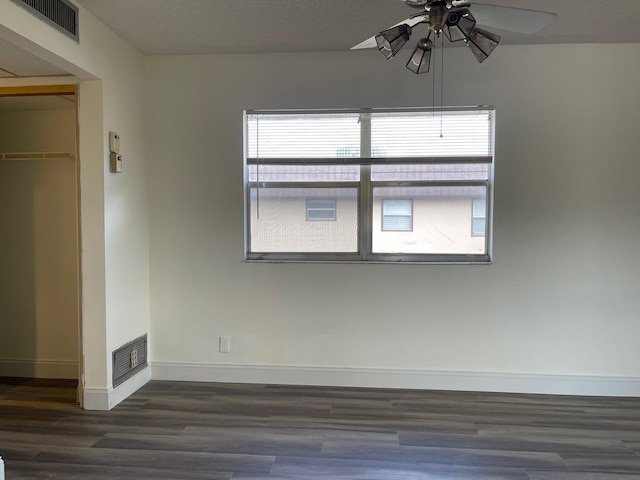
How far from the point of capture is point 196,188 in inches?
133

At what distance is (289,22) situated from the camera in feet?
9.02

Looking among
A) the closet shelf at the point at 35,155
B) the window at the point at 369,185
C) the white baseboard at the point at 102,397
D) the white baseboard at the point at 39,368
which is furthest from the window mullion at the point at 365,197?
the white baseboard at the point at 39,368

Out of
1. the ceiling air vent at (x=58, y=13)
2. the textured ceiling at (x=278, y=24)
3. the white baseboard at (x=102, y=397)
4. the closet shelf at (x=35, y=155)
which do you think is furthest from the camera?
Result: the closet shelf at (x=35, y=155)

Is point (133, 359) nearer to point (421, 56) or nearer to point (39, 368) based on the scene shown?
point (39, 368)

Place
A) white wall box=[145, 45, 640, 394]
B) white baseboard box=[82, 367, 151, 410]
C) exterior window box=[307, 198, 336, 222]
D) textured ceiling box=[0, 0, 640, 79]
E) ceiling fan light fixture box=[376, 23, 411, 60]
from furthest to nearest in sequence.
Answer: exterior window box=[307, 198, 336, 222] < white wall box=[145, 45, 640, 394] < white baseboard box=[82, 367, 151, 410] < textured ceiling box=[0, 0, 640, 79] < ceiling fan light fixture box=[376, 23, 411, 60]

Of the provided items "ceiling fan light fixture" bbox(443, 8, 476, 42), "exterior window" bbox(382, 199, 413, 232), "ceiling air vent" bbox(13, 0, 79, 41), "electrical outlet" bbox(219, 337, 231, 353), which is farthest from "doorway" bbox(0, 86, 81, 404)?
"ceiling fan light fixture" bbox(443, 8, 476, 42)

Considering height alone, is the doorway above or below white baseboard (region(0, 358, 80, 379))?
above

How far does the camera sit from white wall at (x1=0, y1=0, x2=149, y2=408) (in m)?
2.79

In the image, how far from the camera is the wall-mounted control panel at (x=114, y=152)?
2893 millimetres

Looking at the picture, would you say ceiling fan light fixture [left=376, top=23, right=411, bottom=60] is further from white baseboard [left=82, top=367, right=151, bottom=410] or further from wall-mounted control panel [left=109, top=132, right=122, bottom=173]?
white baseboard [left=82, top=367, right=151, bottom=410]

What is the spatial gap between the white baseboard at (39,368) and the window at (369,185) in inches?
72.4

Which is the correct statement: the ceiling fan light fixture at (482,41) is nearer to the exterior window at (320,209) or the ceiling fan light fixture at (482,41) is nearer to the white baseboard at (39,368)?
the exterior window at (320,209)

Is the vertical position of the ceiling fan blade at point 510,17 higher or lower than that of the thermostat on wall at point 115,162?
higher

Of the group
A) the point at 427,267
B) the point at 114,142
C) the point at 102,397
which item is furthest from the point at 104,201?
the point at 427,267
